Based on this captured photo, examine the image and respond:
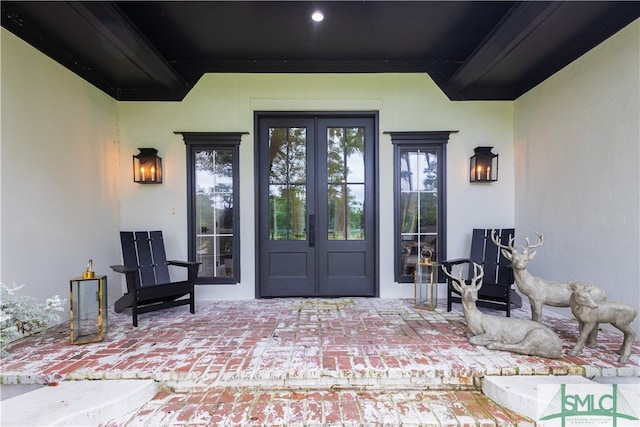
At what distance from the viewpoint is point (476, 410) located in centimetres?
197

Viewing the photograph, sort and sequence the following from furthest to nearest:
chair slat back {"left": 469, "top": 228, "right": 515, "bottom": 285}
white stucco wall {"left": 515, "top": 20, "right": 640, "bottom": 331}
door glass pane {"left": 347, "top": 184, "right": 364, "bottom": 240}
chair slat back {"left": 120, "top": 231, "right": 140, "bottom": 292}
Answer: door glass pane {"left": 347, "top": 184, "right": 364, "bottom": 240}
chair slat back {"left": 469, "top": 228, "right": 515, "bottom": 285}
chair slat back {"left": 120, "top": 231, "right": 140, "bottom": 292}
white stucco wall {"left": 515, "top": 20, "right": 640, "bottom": 331}

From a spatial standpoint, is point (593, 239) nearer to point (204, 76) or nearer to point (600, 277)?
point (600, 277)

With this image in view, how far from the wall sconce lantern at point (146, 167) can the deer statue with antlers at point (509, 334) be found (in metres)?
3.75

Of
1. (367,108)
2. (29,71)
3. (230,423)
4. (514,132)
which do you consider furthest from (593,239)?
(29,71)

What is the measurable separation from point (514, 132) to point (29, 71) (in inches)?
213

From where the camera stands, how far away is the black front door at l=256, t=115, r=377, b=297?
4191 millimetres

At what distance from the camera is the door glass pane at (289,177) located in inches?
166

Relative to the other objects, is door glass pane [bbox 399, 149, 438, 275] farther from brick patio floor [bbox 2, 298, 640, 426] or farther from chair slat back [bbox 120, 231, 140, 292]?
chair slat back [bbox 120, 231, 140, 292]

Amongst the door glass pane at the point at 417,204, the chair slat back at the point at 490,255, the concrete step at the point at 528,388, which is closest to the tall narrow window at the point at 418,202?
the door glass pane at the point at 417,204

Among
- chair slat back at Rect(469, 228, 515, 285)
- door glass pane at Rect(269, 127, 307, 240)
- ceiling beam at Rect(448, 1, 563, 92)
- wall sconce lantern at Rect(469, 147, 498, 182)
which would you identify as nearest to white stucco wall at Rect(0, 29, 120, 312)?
door glass pane at Rect(269, 127, 307, 240)

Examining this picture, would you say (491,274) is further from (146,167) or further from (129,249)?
(146,167)

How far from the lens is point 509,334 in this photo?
244 centimetres

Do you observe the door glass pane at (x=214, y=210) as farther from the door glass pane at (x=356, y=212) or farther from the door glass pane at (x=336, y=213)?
the door glass pane at (x=356, y=212)

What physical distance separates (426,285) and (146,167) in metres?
3.78
